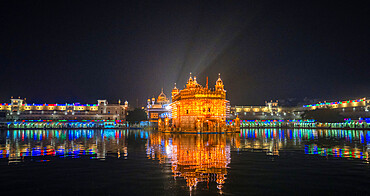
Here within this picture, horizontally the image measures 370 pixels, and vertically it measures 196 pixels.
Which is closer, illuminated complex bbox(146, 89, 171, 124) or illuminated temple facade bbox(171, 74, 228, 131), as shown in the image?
illuminated temple facade bbox(171, 74, 228, 131)

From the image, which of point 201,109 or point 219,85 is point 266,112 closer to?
point 219,85

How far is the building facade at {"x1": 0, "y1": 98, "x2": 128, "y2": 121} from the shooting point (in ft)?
395

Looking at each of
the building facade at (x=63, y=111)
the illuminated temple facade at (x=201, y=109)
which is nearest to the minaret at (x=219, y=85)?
the illuminated temple facade at (x=201, y=109)

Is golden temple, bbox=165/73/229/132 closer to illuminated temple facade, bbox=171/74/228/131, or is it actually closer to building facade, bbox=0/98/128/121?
illuminated temple facade, bbox=171/74/228/131

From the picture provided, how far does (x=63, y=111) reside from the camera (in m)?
126

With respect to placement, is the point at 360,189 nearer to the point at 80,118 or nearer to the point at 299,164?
the point at 299,164

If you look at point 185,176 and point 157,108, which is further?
point 157,108

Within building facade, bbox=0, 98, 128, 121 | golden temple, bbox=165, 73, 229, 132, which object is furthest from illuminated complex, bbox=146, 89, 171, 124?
golden temple, bbox=165, 73, 229, 132

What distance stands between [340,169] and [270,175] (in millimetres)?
3978

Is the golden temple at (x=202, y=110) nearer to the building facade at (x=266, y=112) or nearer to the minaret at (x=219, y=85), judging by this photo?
the minaret at (x=219, y=85)

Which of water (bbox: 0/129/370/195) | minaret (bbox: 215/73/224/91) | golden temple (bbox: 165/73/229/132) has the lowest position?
water (bbox: 0/129/370/195)

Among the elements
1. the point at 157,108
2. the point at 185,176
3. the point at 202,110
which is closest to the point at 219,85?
the point at 202,110

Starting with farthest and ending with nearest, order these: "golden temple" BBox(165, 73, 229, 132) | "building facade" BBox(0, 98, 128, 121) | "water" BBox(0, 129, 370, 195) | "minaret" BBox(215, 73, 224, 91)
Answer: "building facade" BBox(0, 98, 128, 121) < "minaret" BBox(215, 73, 224, 91) < "golden temple" BBox(165, 73, 229, 132) < "water" BBox(0, 129, 370, 195)

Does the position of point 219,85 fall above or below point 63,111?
above
